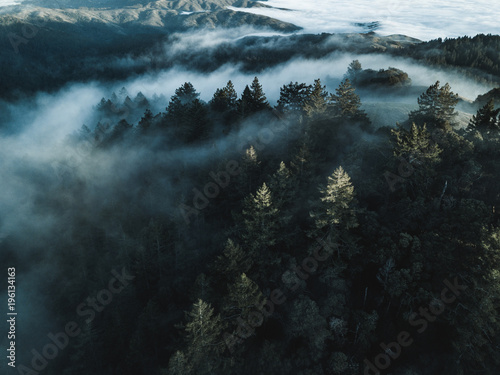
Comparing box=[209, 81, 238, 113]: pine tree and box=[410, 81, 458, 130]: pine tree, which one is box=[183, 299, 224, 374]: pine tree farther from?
box=[209, 81, 238, 113]: pine tree

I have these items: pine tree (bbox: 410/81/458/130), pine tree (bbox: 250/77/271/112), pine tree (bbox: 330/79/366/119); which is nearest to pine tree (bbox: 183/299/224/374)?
pine tree (bbox: 330/79/366/119)

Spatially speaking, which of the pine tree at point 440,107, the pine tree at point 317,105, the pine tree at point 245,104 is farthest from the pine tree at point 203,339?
the pine tree at point 245,104

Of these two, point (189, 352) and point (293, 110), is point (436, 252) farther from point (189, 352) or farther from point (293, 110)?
point (293, 110)

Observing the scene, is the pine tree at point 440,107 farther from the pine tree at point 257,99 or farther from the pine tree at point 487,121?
the pine tree at point 257,99

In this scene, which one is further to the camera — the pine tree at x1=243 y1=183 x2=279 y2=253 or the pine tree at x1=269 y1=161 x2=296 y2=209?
the pine tree at x1=269 y1=161 x2=296 y2=209

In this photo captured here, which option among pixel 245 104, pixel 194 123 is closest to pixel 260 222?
pixel 194 123

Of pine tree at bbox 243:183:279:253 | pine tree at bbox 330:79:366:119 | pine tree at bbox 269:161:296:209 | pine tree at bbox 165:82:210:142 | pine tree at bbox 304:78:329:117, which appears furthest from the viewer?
pine tree at bbox 165:82:210:142

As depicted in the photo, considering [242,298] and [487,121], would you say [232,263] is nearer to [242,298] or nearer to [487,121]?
[242,298]

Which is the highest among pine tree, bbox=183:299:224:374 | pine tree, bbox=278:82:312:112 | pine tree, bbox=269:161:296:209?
pine tree, bbox=278:82:312:112
